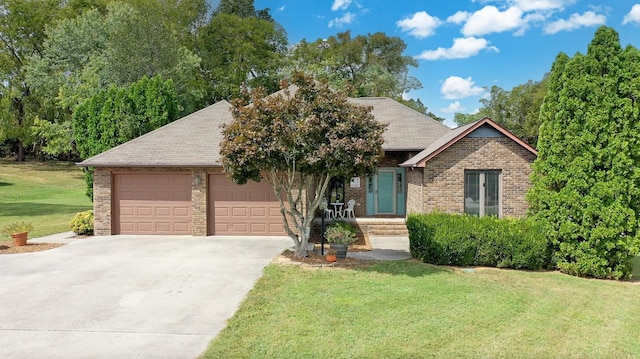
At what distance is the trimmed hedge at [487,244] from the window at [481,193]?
141 inches

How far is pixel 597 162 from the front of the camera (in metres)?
9.65

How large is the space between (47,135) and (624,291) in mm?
43129

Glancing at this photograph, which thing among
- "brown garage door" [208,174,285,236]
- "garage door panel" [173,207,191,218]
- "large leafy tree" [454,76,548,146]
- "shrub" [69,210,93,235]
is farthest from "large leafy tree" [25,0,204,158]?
"large leafy tree" [454,76,548,146]

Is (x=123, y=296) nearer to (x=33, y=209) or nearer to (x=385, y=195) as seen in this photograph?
(x=385, y=195)

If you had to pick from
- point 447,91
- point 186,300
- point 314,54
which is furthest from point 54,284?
point 447,91

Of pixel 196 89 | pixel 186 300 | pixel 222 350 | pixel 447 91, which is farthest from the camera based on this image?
pixel 447 91

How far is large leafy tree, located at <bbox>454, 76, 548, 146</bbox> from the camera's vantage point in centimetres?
4209

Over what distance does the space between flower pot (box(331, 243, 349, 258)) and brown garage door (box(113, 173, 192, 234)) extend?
6.63 metres

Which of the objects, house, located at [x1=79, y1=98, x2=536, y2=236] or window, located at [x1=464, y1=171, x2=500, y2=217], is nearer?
house, located at [x1=79, y1=98, x2=536, y2=236]

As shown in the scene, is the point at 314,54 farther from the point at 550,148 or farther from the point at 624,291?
the point at 624,291

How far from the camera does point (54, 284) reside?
345 inches

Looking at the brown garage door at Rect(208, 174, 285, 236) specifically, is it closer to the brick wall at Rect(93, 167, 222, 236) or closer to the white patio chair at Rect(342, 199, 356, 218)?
the brick wall at Rect(93, 167, 222, 236)

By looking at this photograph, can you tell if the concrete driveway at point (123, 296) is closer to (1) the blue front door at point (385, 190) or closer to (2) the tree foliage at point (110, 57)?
(1) the blue front door at point (385, 190)

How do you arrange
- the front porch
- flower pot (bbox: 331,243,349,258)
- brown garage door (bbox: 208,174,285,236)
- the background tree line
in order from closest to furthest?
flower pot (bbox: 331,243,349,258), brown garage door (bbox: 208,174,285,236), the front porch, the background tree line
